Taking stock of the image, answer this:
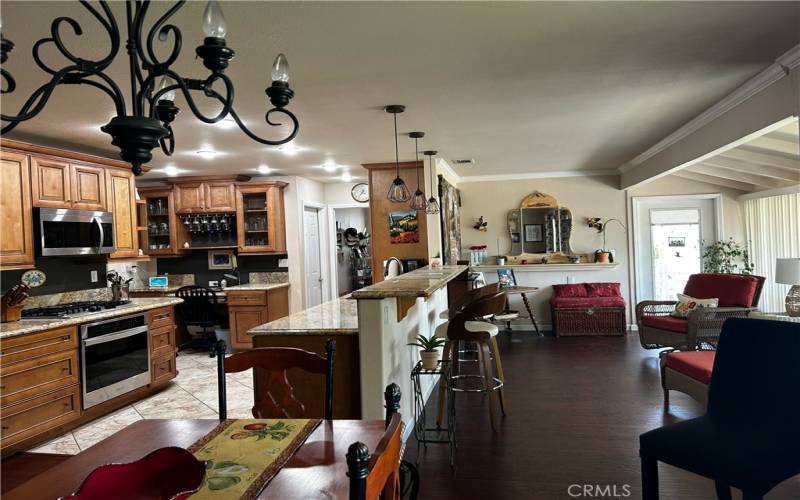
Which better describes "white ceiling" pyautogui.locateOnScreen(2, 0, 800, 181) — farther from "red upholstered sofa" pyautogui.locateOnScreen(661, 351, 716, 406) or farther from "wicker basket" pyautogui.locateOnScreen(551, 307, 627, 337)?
"wicker basket" pyautogui.locateOnScreen(551, 307, 627, 337)

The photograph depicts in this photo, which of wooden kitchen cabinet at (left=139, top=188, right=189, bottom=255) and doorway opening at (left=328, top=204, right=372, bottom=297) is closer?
wooden kitchen cabinet at (left=139, top=188, right=189, bottom=255)

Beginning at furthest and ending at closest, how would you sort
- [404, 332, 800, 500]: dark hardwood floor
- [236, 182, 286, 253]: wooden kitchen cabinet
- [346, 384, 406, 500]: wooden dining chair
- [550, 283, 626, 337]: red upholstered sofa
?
1. [550, 283, 626, 337]: red upholstered sofa
2. [236, 182, 286, 253]: wooden kitchen cabinet
3. [404, 332, 800, 500]: dark hardwood floor
4. [346, 384, 406, 500]: wooden dining chair

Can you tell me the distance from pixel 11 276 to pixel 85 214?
2.46 ft

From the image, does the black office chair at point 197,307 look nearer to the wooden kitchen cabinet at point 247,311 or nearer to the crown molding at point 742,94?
the wooden kitchen cabinet at point 247,311

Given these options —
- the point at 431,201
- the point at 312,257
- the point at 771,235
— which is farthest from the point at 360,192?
the point at 771,235

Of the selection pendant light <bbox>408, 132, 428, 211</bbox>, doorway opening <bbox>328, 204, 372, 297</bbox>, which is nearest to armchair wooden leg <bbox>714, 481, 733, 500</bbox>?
pendant light <bbox>408, 132, 428, 211</bbox>

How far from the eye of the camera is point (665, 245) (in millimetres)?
7578

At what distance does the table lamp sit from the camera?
405 centimetres

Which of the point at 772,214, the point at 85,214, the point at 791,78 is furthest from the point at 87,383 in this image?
the point at 772,214

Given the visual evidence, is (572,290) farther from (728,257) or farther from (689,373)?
(689,373)

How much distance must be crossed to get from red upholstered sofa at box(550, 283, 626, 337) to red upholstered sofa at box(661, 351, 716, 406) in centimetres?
293

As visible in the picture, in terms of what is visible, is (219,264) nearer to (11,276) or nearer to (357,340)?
(11,276)

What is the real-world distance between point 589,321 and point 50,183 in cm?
636

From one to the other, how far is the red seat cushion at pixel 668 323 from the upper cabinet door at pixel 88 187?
5.63 metres
